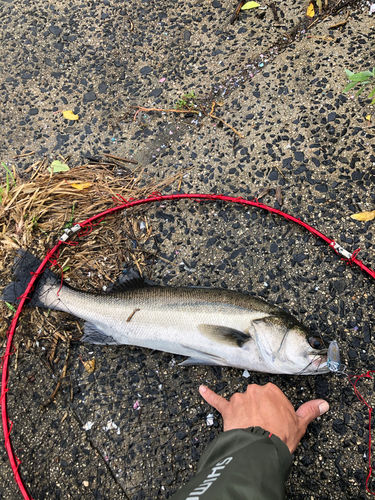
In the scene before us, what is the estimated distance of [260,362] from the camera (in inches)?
112

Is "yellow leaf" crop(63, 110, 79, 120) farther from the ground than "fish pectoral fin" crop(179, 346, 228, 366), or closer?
farther from the ground

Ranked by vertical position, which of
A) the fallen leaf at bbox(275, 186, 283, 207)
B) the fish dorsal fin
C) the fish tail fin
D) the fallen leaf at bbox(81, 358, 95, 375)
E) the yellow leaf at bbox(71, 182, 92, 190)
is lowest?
the fallen leaf at bbox(81, 358, 95, 375)

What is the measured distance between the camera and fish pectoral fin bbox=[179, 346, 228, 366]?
288cm

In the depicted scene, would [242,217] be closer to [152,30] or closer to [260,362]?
[260,362]

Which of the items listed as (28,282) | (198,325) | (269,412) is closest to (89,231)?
(28,282)

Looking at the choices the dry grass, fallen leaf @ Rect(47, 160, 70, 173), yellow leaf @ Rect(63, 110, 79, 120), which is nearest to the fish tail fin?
the dry grass

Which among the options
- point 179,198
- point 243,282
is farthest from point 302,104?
point 243,282

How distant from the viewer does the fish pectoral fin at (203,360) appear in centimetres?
288

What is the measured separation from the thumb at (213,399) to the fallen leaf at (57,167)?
114 inches

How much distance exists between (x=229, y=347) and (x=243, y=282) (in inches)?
28.9

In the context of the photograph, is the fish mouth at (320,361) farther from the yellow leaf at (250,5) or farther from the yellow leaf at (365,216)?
the yellow leaf at (250,5)

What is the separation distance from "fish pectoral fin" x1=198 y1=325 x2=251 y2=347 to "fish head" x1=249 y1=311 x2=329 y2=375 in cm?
10

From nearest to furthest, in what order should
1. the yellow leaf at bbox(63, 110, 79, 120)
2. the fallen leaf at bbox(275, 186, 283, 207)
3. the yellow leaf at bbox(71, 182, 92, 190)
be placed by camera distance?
1. the fallen leaf at bbox(275, 186, 283, 207)
2. the yellow leaf at bbox(71, 182, 92, 190)
3. the yellow leaf at bbox(63, 110, 79, 120)

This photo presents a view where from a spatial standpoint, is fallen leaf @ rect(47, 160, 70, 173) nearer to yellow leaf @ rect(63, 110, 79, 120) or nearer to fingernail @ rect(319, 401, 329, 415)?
yellow leaf @ rect(63, 110, 79, 120)
